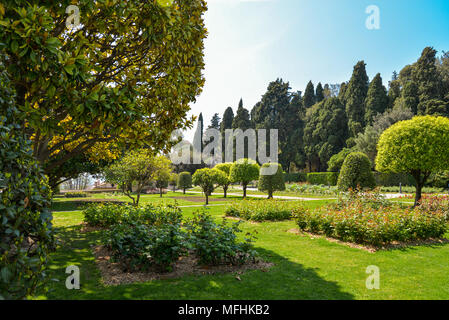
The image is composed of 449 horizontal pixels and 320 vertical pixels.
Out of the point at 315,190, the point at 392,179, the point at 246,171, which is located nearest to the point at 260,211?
the point at 246,171

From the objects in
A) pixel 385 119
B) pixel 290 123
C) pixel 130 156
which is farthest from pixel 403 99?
pixel 130 156

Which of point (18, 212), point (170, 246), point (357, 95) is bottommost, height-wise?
point (170, 246)

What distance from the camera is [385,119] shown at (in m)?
31.4

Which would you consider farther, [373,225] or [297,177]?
[297,177]

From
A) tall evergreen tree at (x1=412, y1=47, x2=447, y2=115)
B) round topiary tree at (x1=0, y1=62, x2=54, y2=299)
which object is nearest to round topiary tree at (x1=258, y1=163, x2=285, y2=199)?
round topiary tree at (x1=0, y1=62, x2=54, y2=299)

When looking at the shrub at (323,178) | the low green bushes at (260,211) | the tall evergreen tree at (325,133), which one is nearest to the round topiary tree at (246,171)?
the low green bushes at (260,211)

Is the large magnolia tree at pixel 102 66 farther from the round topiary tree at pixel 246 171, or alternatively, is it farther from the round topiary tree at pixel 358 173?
the round topiary tree at pixel 246 171

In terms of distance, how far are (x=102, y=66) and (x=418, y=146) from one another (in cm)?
1305

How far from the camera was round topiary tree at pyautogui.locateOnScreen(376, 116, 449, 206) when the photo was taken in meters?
11.5

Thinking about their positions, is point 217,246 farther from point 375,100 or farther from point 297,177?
point 375,100

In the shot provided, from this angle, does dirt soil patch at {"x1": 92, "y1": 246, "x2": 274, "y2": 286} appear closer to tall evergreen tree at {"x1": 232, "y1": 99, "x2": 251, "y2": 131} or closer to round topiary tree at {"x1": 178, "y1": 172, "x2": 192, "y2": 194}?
round topiary tree at {"x1": 178, "y1": 172, "x2": 192, "y2": 194}

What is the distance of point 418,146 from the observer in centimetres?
1166

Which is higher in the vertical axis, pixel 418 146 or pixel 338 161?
pixel 338 161
